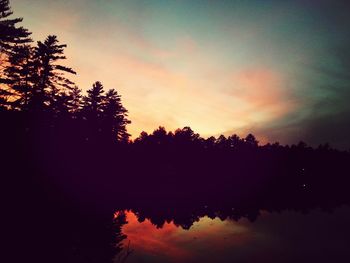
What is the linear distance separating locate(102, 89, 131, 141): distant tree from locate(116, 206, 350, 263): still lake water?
2964 cm

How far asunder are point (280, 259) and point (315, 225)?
50.9 ft

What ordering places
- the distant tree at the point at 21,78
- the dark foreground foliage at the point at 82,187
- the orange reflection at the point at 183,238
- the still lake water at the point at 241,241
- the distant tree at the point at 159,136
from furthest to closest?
the distant tree at the point at 159,136
the distant tree at the point at 21,78
the orange reflection at the point at 183,238
the still lake water at the point at 241,241
the dark foreground foliage at the point at 82,187

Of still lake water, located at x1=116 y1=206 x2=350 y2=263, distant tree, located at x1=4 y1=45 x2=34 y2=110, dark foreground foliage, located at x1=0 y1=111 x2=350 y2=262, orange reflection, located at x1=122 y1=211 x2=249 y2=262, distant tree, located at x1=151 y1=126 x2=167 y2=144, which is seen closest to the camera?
dark foreground foliage, located at x1=0 y1=111 x2=350 y2=262

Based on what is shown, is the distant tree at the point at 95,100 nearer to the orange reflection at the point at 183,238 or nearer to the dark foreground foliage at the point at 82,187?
the dark foreground foliage at the point at 82,187

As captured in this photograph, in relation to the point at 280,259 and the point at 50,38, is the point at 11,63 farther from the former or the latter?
the point at 280,259

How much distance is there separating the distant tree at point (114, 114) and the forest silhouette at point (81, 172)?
211mm

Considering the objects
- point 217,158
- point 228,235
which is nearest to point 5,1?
point 228,235

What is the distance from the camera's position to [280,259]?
20859 millimetres

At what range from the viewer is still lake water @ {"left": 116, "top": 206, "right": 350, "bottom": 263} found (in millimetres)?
21219

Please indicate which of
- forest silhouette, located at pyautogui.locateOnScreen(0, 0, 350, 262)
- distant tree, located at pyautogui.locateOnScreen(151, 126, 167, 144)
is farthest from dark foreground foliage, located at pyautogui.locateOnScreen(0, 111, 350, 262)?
distant tree, located at pyautogui.locateOnScreen(151, 126, 167, 144)

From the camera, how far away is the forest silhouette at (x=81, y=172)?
11641 mm

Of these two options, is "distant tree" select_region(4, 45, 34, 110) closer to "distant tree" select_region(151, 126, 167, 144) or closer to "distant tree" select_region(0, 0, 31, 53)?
"distant tree" select_region(0, 0, 31, 53)

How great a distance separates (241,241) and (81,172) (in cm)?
1445

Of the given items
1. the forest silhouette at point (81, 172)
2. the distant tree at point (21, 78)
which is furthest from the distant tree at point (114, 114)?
the distant tree at point (21, 78)
